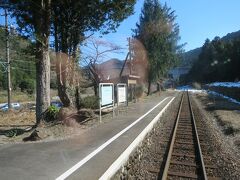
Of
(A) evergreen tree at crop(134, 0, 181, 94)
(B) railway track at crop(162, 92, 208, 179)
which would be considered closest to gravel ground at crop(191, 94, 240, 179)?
(B) railway track at crop(162, 92, 208, 179)

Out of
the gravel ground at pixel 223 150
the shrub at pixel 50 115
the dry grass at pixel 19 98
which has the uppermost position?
the shrub at pixel 50 115

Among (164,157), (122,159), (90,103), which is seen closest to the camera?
(122,159)

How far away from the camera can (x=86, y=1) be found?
15688mm

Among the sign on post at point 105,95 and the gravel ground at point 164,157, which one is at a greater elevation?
the sign on post at point 105,95

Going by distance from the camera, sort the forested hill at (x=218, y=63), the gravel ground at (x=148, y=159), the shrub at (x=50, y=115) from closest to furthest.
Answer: the gravel ground at (x=148, y=159) → the shrub at (x=50, y=115) → the forested hill at (x=218, y=63)

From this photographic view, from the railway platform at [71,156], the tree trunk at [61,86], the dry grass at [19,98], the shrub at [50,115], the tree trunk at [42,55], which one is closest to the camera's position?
the railway platform at [71,156]

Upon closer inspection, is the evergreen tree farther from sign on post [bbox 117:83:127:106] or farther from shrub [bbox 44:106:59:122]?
shrub [bbox 44:106:59:122]

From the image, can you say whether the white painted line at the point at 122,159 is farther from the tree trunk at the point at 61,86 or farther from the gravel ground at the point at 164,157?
the tree trunk at the point at 61,86

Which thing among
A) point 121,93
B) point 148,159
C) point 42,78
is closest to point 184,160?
point 148,159

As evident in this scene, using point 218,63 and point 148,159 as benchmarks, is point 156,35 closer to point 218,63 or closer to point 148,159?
point 148,159

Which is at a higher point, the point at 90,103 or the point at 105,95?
the point at 105,95

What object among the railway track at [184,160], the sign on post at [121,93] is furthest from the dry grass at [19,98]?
the railway track at [184,160]

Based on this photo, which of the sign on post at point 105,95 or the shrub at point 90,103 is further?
the shrub at point 90,103

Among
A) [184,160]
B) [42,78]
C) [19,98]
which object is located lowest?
[184,160]
